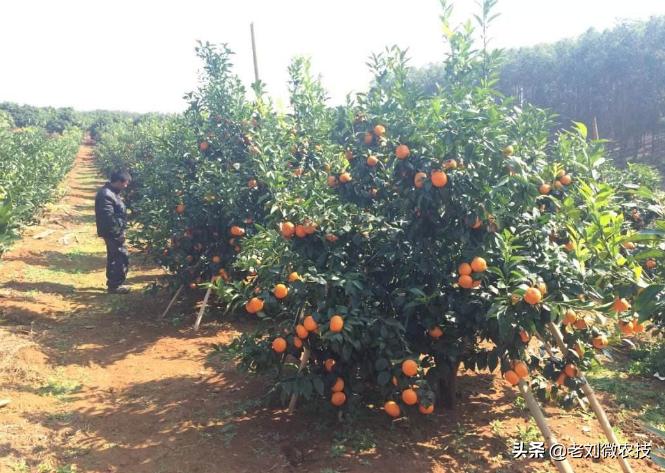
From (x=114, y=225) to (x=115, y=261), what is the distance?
0.53 meters

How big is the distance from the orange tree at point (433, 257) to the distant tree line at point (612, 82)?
1557 cm

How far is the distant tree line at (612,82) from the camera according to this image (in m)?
18.3

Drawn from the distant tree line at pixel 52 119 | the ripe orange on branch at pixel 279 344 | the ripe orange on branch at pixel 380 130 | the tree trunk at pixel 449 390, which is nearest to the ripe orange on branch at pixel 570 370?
the tree trunk at pixel 449 390

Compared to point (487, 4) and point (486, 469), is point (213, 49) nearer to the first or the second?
point (487, 4)

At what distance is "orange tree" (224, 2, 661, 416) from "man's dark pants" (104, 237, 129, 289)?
4189 millimetres

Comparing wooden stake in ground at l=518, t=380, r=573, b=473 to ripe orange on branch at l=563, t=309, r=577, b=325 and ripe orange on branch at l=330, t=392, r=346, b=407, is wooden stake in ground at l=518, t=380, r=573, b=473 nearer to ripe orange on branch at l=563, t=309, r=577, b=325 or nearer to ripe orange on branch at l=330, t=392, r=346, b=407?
ripe orange on branch at l=563, t=309, r=577, b=325

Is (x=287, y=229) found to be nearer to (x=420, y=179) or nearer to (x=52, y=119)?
(x=420, y=179)

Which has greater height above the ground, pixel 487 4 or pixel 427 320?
pixel 487 4

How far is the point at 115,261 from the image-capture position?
688cm

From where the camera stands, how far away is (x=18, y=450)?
302 cm

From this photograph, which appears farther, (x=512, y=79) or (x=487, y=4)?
(x=512, y=79)

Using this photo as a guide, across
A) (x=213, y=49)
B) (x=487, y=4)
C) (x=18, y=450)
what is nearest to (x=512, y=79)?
(x=213, y=49)

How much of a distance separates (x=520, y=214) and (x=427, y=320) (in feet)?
2.94

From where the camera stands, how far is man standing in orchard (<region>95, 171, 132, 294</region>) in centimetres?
666
